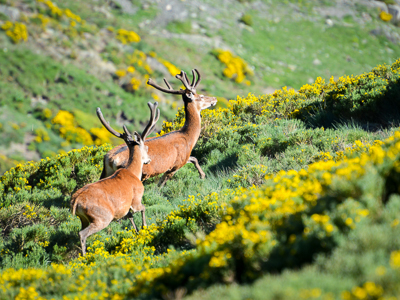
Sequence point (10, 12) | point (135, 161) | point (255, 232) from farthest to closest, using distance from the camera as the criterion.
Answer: point (10, 12), point (135, 161), point (255, 232)

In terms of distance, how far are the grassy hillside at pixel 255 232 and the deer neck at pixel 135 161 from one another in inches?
38.9

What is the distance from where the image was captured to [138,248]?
4.91 metres

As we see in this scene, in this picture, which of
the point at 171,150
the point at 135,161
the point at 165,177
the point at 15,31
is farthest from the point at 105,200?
the point at 15,31

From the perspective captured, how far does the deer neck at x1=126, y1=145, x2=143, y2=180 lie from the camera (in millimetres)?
6105

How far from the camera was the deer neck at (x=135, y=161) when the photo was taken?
6105mm

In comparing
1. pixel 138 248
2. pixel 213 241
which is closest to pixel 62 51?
pixel 138 248

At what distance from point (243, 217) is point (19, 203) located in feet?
20.1

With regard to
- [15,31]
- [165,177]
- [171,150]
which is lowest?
[15,31]

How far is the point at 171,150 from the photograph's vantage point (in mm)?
7461

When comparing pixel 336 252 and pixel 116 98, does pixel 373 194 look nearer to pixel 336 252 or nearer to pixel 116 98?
pixel 336 252

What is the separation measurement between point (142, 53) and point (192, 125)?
74.3ft

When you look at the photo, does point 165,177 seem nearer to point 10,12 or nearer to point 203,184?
point 203,184

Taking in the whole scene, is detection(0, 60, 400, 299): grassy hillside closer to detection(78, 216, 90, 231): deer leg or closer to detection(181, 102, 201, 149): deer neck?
detection(78, 216, 90, 231): deer leg

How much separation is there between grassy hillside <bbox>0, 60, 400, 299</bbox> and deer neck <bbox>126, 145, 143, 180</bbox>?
3.24 feet
